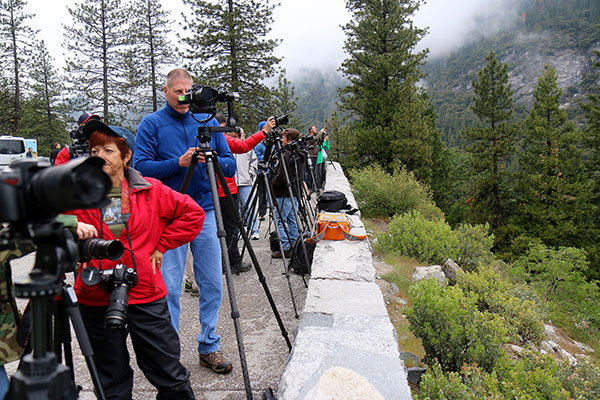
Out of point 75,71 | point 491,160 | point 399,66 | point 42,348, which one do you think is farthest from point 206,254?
point 75,71

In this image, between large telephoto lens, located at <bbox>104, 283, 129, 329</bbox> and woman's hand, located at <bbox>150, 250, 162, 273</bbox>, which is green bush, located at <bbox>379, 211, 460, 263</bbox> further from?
large telephoto lens, located at <bbox>104, 283, 129, 329</bbox>

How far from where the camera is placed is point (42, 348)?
2.39 feet

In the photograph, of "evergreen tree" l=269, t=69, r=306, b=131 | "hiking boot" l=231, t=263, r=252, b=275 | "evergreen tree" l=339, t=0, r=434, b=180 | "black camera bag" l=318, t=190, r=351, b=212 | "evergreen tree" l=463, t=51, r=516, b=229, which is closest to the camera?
"hiking boot" l=231, t=263, r=252, b=275

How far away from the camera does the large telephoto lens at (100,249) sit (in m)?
1.35

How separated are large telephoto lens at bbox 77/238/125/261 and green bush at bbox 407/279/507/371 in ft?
8.23

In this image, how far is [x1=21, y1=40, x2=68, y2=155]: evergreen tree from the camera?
28984 millimetres

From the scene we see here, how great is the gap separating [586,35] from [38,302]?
18394 cm

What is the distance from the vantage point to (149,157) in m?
2.62

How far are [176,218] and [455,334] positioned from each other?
2308 millimetres

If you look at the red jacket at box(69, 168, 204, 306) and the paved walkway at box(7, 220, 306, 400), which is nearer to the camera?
the red jacket at box(69, 168, 204, 306)

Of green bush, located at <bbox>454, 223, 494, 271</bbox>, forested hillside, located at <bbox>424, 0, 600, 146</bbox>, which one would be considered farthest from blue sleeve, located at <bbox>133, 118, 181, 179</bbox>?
forested hillside, located at <bbox>424, 0, 600, 146</bbox>

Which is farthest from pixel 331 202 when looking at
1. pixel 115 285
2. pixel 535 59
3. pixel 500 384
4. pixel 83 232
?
pixel 535 59

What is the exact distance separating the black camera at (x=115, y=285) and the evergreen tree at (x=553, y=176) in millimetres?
26782

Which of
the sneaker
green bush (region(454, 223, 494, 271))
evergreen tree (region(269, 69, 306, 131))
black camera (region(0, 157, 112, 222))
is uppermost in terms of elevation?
evergreen tree (region(269, 69, 306, 131))
